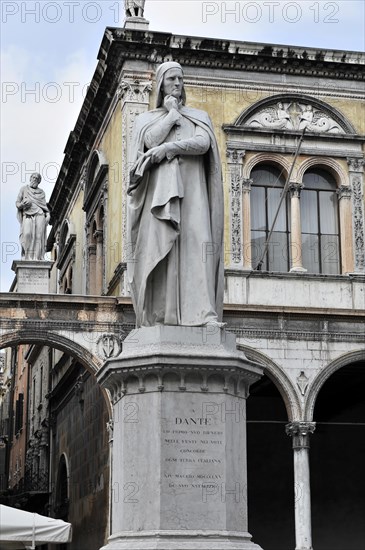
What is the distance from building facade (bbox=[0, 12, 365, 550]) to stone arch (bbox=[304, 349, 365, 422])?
3 centimetres

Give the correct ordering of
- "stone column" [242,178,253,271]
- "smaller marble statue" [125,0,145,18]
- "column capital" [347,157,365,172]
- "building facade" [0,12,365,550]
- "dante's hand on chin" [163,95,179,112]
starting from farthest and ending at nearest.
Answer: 1. "column capital" [347,157,365,172]
2. "smaller marble statue" [125,0,145,18]
3. "stone column" [242,178,253,271]
4. "building facade" [0,12,365,550]
5. "dante's hand on chin" [163,95,179,112]

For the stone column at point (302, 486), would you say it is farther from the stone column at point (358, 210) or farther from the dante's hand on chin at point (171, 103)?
the dante's hand on chin at point (171, 103)

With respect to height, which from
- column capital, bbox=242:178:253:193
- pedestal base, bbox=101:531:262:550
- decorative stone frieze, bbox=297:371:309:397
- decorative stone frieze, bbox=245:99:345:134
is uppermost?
decorative stone frieze, bbox=245:99:345:134

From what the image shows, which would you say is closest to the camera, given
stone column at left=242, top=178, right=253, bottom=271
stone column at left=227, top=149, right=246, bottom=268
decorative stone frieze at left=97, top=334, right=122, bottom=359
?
decorative stone frieze at left=97, top=334, right=122, bottom=359

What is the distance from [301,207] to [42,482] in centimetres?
1708

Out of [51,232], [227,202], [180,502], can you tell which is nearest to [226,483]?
[180,502]

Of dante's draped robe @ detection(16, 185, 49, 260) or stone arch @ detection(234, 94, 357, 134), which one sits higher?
stone arch @ detection(234, 94, 357, 134)

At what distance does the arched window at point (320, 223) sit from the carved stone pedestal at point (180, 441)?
19.0 meters

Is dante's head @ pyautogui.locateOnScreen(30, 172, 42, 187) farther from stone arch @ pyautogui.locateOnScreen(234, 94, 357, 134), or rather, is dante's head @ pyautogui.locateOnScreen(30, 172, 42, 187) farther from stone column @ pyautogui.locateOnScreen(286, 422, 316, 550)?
Result: stone column @ pyautogui.locateOnScreen(286, 422, 316, 550)

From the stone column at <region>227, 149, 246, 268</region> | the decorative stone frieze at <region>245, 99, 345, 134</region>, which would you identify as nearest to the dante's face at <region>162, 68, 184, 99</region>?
the stone column at <region>227, 149, 246, 268</region>

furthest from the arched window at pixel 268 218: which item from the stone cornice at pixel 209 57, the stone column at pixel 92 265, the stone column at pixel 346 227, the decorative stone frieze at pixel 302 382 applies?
the stone column at pixel 92 265

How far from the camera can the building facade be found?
86.6 feet

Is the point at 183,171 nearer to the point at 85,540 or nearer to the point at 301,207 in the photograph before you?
the point at 301,207

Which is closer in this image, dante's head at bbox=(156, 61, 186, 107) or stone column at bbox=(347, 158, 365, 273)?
dante's head at bbox=(156, 61, 186, 107)
